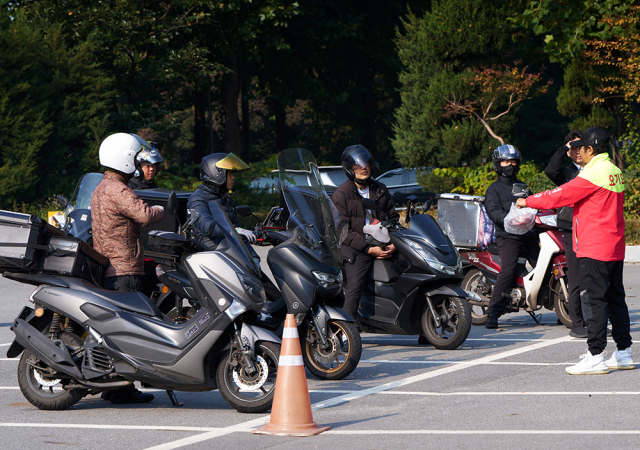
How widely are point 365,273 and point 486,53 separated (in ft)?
53.1

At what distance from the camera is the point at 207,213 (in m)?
7.11

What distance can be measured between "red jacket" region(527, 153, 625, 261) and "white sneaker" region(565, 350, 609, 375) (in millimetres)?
818

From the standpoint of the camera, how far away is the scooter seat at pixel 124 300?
5922 mm

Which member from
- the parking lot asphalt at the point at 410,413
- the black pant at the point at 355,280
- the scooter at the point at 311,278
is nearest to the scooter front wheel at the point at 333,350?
the scooter at the point at 311,278

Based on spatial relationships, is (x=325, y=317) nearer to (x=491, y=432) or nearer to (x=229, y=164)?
(x=229, y=164)

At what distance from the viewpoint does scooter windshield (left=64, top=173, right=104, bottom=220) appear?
880 centimetres

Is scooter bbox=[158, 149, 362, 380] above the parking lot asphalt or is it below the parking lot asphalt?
above

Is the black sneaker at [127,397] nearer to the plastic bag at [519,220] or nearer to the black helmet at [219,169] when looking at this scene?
the black helmet at [219,169]

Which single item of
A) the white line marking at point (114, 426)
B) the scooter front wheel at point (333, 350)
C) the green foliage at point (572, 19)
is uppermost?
the green foliage at point (572, 19)

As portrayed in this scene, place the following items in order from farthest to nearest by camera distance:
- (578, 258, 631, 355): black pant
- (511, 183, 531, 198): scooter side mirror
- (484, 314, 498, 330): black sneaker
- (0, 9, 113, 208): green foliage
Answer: (0, 9, 113, 208): green foliage < (484, 314, 498, 330): black sneaker < (511, 183, 531, 198): scooter side mirror < (578, 258, 631, 355): black pant

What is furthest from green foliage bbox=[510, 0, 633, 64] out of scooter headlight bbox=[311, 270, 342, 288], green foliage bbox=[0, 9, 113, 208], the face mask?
scooter headlight bbox=[311, 270, 342, 288]

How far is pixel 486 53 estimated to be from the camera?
23.0 m

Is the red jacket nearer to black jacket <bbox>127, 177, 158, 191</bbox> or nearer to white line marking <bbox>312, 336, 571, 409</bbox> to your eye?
white line marking <bbox>312, 336, 571, 409</bbox>

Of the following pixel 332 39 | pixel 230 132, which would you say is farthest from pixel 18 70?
pixel 332 39
